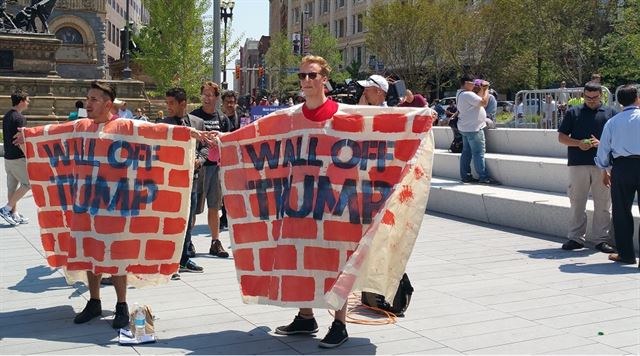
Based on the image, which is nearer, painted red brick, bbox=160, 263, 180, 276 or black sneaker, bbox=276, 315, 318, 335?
Result: black sneaker, bbox=276, 315, 318, 335

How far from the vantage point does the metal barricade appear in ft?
55.7

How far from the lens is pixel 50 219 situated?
282 inches

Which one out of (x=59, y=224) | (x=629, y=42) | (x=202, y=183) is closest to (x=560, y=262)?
(x=202, y=183)

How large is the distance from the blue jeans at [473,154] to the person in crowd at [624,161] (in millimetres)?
4961

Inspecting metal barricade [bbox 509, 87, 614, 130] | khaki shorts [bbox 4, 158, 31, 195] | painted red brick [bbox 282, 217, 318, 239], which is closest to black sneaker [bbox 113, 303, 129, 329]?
painted red brick [bbox 282, 217, 318, 239]

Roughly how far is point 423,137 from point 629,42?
27548 mm

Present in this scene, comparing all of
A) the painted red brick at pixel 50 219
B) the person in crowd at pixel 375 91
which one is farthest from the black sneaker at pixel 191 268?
the person in crowd at pixel 375 91

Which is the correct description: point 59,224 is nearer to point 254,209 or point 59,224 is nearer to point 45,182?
point 45,182

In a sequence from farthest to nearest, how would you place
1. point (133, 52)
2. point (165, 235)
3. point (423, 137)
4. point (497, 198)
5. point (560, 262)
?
point (133, 52) → point (497, 198) → point (560, 262) → point (165, 235) → point (423, 137)

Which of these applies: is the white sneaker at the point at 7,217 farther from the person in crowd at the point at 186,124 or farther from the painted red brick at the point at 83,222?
the painted red brick at the point at 83,222

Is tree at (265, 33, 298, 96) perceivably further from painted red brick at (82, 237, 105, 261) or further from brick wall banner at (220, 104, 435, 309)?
brick wall banner at (220, 104, 435, 309)

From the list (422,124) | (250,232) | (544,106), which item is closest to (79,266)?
(250,232)

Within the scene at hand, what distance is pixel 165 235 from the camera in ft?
22.5

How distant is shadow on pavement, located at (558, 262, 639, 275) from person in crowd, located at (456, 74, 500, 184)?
5.27m
